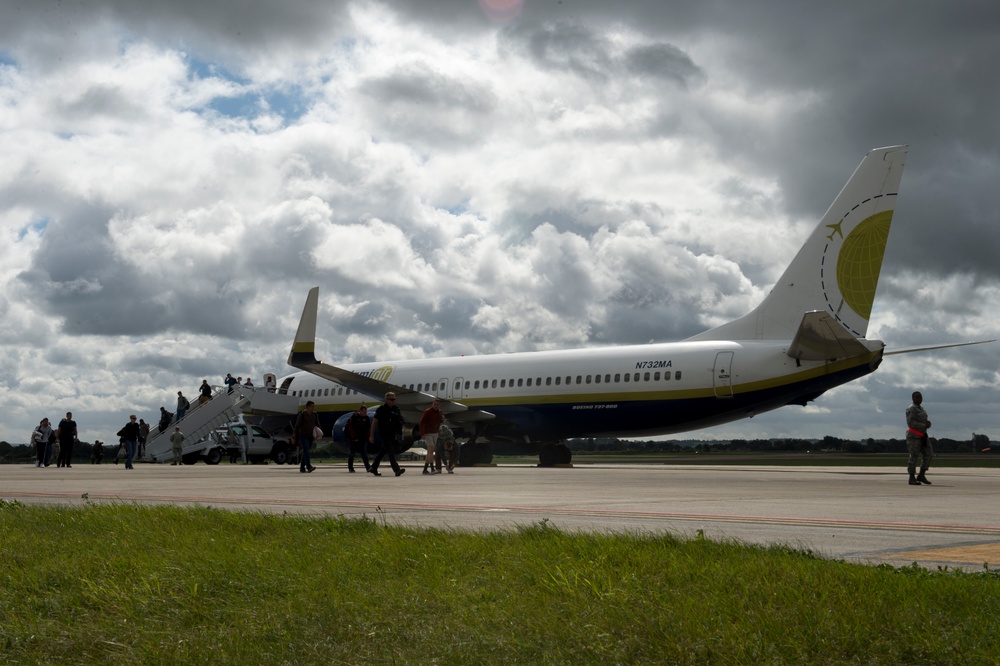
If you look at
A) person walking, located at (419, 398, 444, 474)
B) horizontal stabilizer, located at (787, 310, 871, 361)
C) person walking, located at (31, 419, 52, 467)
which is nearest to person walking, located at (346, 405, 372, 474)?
person walking, located at (419, 398, 444, 474)

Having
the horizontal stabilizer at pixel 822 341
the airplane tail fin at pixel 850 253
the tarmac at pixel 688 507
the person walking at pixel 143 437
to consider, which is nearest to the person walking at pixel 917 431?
the tarmac at pixel 688 507

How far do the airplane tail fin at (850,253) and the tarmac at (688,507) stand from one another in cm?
996

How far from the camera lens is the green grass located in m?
4.67

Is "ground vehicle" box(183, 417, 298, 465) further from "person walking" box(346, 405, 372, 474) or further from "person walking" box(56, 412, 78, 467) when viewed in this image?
"person walking" box(346, 405, 372, 474)

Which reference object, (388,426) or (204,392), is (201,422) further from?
(388,426)

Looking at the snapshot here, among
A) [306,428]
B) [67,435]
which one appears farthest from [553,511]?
[67,435]

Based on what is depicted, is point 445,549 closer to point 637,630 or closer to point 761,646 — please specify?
point 637,630

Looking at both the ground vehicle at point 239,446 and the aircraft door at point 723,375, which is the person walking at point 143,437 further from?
the aircraft door at point 723,375

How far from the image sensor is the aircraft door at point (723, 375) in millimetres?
30031

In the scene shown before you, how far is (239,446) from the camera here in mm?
49625

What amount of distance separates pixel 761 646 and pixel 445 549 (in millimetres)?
3114

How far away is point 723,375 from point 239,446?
1067 inches

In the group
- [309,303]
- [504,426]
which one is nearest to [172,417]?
[309,303]

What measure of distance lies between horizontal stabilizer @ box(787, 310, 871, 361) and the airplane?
0.14 ft
